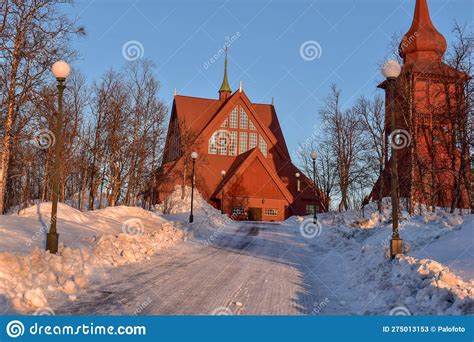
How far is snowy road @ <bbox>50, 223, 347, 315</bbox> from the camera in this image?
6.87 metres

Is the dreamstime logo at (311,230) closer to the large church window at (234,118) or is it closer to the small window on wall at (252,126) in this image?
the large church window at (234,118)

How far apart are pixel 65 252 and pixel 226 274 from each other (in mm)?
3703

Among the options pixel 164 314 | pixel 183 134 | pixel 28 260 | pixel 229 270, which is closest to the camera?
pixel 164 314

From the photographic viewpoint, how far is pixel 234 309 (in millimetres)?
6859

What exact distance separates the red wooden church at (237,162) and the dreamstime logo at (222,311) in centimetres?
2918

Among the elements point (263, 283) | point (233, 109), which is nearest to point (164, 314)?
point (263, 283)

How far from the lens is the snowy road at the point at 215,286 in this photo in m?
6.87

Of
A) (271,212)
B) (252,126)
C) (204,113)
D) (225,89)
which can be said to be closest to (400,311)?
(271,212)

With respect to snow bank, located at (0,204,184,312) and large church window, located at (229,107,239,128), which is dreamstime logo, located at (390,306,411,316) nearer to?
snow bank, located at (0,204,184,312)

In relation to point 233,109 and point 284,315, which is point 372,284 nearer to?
point 284,315

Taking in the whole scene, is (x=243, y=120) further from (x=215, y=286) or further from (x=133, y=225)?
(x=215, y=286)

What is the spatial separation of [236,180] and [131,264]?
29373 millimetres
